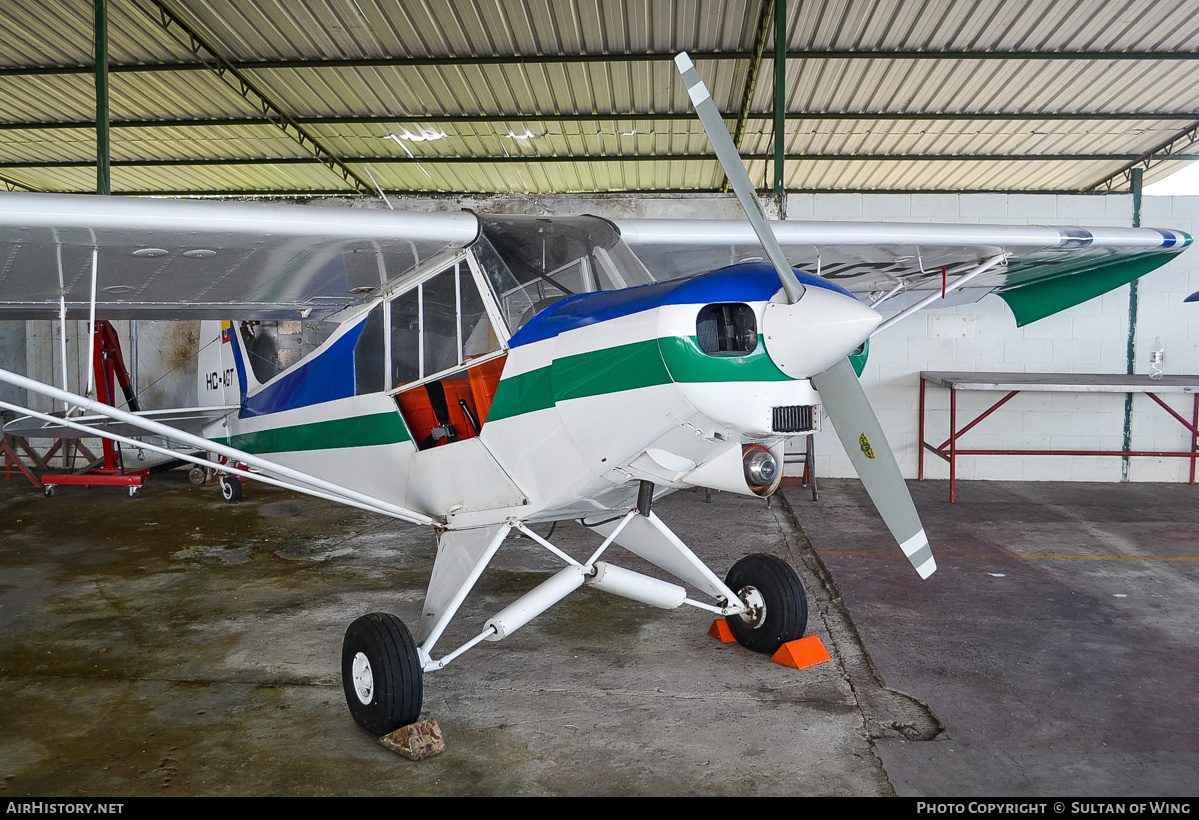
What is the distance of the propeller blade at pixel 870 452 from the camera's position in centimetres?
291

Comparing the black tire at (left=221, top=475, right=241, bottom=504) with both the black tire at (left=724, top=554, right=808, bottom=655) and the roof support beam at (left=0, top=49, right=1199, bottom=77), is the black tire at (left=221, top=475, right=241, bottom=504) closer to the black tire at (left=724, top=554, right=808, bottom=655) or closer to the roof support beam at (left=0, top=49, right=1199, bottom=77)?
the roof support beam at (left=0, top=49, right=1199, bottom=77)

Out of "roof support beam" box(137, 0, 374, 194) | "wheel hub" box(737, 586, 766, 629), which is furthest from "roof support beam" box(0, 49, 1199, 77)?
"wheel hub" box(737, 586, 766, 629)

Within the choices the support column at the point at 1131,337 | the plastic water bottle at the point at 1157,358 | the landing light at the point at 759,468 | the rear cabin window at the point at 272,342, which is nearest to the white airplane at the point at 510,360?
the landing light at the point at 759,468

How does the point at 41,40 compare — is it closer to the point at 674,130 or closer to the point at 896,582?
the point at 674,130

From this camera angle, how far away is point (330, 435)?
4695 mm

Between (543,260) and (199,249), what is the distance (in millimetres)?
1660

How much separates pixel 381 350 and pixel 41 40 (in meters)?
7.00

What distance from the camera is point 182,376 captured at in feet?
34.4

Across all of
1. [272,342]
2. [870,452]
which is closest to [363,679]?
[870,452]

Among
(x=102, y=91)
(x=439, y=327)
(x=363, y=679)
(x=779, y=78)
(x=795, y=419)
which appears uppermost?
(x=779, y=78)

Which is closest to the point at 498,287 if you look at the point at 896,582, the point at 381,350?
the point at 381,350

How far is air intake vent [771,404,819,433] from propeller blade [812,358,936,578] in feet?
0.25

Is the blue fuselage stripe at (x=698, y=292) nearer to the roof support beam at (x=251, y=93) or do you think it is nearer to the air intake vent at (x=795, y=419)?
the air intake vent at (x=795, y=419)

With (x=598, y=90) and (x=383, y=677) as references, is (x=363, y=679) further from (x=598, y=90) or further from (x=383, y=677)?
(x=598, y=90)
